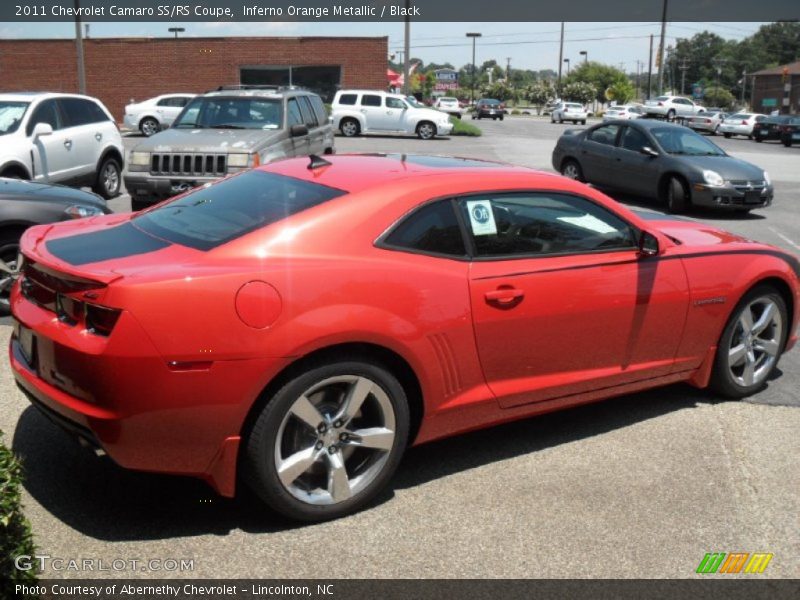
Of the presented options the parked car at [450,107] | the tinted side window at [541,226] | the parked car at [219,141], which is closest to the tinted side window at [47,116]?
the parked car at [219,141]

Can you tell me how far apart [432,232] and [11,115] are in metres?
10.0

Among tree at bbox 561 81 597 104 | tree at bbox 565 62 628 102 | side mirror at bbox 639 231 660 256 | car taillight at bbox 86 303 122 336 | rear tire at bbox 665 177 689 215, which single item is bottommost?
rear tire at bbox 665 177 689 215

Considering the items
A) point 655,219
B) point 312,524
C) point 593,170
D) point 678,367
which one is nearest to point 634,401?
point 678,367

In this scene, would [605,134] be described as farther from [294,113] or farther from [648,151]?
[294,113]

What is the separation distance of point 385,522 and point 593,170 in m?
13.2

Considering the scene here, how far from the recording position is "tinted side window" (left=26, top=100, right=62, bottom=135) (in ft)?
40.1

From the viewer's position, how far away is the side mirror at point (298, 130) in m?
12.2

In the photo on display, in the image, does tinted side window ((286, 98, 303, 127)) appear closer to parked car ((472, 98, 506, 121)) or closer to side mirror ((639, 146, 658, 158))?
side mirror ((639, 146, 658, 158))

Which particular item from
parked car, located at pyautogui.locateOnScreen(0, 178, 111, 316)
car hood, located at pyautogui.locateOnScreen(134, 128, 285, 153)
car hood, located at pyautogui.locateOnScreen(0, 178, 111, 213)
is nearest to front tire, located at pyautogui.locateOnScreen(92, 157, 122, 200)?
car hood, located at pyautogui.locateOnScreen(134, 128, 285, 153)

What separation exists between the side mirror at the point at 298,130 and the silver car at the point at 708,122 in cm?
4295

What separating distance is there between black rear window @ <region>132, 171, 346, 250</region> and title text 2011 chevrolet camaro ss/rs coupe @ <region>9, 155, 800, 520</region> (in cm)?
2

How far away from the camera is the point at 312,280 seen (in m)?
3.62

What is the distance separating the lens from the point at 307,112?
13.8 metres

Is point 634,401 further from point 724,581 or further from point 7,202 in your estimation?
point 7,202
